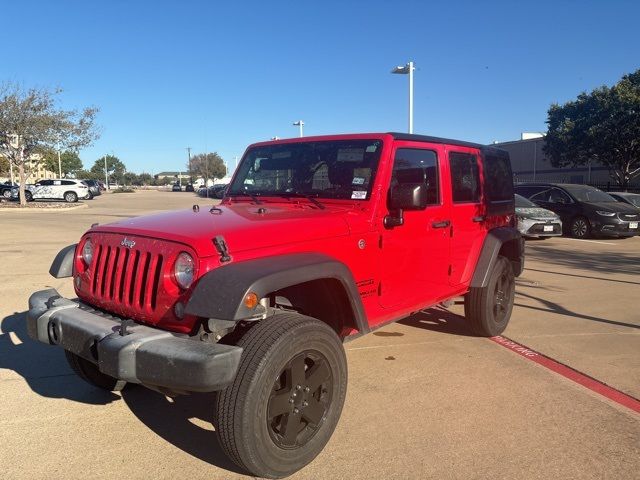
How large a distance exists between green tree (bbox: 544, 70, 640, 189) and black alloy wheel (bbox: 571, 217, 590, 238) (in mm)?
15732

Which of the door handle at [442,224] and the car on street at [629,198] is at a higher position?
the door handle at [442,224]

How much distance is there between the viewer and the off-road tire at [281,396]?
2588 mm

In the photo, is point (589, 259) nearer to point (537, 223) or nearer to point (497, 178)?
point (537, 223)

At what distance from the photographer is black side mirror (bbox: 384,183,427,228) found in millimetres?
3482

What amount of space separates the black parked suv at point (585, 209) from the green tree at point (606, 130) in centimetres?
1435

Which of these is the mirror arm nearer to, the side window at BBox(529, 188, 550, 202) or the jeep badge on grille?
the jeep badge on grille

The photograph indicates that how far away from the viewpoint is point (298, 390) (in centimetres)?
293

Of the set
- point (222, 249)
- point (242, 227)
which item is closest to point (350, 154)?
point (242, 227)

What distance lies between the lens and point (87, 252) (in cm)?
346

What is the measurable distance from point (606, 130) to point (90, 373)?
30594 millimetres

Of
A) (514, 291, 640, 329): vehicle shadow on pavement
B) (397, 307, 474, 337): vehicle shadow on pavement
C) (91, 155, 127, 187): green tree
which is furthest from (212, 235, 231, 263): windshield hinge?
(91, 155, 127, 187): green tree

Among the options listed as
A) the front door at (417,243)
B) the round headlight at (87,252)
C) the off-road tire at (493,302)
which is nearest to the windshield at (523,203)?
the off-road tire at (493,302)

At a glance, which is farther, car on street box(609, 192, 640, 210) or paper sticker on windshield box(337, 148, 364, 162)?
car on street box(609, 192, 640, 210)

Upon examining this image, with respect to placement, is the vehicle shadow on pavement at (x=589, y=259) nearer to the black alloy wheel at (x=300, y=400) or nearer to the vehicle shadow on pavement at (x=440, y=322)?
the vehicle shadow on pavement at (x=440, y=322)
